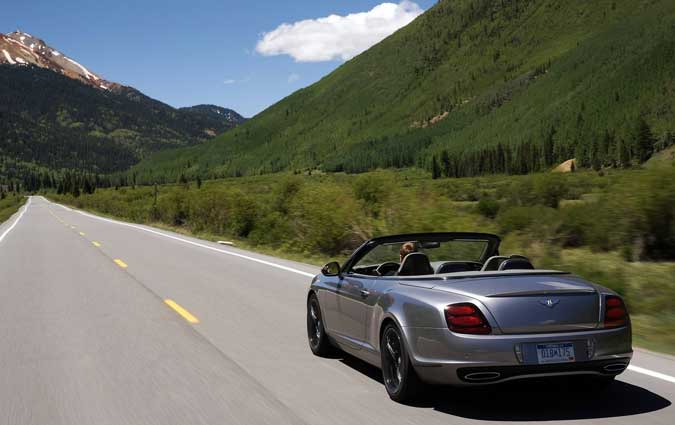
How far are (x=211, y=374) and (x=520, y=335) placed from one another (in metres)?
2.81

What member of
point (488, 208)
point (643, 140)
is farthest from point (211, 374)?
point (643, 140)

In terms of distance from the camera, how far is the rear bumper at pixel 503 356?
459cm

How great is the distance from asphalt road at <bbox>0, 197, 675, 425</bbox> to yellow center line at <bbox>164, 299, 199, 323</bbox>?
0.05ft

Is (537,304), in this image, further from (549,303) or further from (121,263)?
(121,263)

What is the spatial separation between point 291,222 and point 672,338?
14868 mm

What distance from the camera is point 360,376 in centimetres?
618

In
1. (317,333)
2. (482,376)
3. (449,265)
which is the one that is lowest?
(317,333)

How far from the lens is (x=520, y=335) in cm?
463

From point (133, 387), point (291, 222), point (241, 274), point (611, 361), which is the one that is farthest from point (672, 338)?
point (291, 222)

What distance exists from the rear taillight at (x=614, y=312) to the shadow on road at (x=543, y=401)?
0.47m

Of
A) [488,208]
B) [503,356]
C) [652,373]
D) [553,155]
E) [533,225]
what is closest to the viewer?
[503,356]

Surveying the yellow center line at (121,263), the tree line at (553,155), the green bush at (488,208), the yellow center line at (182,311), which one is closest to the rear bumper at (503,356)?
the yellow center line at (182,311)

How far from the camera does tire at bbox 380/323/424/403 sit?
5.03m

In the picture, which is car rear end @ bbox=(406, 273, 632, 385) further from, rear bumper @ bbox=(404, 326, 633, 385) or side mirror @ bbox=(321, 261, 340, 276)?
side mirror @ bbox=(321, 261, 340, 276)
